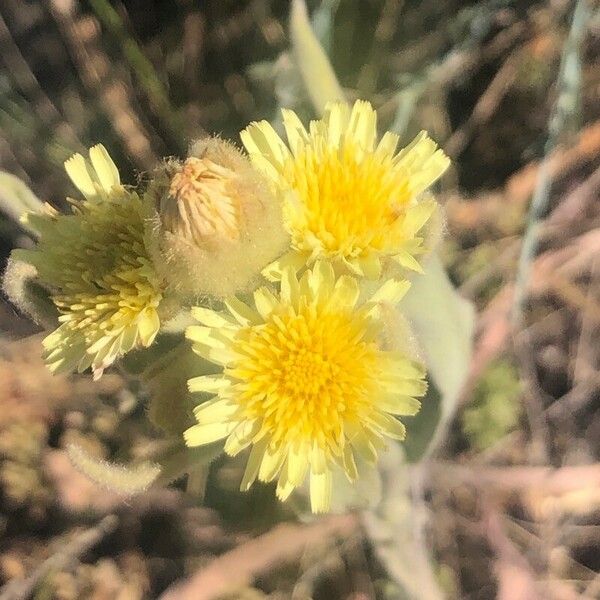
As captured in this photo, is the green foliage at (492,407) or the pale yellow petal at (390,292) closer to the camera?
the pale yellow petal at (390,292)

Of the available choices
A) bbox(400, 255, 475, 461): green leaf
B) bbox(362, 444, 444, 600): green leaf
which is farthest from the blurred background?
bbox(400, 255, 475, 461): green leaf

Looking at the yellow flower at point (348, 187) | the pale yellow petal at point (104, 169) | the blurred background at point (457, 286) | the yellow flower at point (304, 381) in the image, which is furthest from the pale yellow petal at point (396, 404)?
the blurred background at point (457, 286)

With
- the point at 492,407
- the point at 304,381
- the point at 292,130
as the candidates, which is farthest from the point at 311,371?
the point at 492,407

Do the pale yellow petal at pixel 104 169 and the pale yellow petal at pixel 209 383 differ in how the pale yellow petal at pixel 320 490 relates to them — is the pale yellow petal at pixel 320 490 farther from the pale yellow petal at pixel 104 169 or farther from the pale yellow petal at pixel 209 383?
the pale yellow petal at pixel 104 169

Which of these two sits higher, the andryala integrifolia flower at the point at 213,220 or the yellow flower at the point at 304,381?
the andryala integrifolia flower at the point at 213,220

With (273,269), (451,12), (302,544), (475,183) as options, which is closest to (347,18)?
(451,12)

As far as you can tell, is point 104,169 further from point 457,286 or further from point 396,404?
point 457,286

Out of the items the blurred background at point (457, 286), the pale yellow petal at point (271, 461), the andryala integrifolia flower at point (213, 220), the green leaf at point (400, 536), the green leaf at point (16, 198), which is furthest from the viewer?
the blurred background at point (457, 286)
